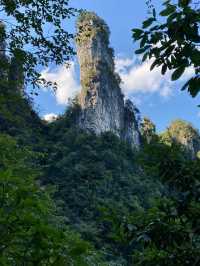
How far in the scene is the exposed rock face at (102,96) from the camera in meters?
79.6

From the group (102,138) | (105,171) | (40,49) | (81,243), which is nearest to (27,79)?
(40,49)

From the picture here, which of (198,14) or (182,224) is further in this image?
(182,224)

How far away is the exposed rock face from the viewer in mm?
79562

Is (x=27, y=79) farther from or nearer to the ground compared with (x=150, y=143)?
farther from the ground


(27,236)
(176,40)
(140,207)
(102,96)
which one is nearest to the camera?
(176,40)

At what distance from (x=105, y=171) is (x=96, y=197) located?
29.1 feet

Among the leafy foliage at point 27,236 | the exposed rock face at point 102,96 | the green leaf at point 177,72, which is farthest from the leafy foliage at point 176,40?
the exposed rock face at point 102,96

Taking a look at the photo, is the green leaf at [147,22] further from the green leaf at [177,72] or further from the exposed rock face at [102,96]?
the exposed rock face at [102,96]

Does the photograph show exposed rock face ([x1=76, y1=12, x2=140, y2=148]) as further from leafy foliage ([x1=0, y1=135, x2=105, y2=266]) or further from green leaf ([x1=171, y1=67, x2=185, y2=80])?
green leaf ([x1=171, y1=67, x2=185, y2=80])

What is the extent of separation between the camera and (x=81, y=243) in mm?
3395

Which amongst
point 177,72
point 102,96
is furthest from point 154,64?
point 102,96

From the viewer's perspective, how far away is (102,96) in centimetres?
8231

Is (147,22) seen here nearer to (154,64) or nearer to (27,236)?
(154,64)

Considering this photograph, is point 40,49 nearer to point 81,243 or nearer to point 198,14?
point 81,243
